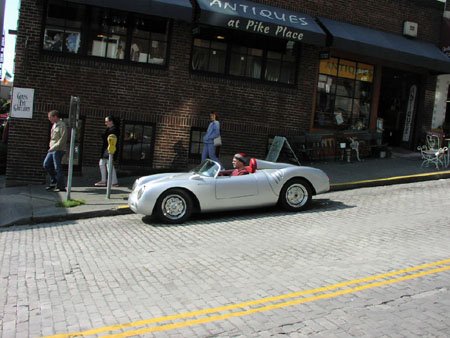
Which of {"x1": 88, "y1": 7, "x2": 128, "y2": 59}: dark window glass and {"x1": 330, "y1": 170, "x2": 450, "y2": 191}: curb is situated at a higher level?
{"x1": 88, "y1": 7, "x2": 128, "y2": 59}: dark window glass

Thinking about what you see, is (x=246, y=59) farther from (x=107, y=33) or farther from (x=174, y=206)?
(x=174, y=206)

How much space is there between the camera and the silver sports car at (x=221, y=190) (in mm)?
9016

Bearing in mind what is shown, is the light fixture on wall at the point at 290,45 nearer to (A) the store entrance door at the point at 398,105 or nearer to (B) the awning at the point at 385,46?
(B) the awning at the point at 385,46

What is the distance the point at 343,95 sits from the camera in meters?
16.4

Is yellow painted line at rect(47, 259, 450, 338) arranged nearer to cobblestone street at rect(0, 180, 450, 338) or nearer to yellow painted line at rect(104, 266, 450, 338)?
cobblestone street at rect(0, 180, 450, 338)

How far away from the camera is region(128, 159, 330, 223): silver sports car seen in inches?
355

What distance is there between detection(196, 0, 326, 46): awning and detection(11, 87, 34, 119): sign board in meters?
4.42

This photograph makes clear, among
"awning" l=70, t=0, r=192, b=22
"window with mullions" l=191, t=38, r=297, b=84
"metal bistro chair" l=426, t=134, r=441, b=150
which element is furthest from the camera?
"metal bistro chair" l=426, t=134, r=441, b=150

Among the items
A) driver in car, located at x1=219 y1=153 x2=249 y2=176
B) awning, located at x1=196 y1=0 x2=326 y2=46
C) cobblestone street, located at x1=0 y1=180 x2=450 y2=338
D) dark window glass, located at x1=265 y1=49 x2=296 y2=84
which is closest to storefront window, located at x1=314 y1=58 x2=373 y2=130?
dark window glass, located at x1=265 y1=49 x2=296 y2=84

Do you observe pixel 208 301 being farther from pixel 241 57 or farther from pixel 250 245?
pixel 241 57

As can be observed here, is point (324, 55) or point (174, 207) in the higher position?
point (324, 55)

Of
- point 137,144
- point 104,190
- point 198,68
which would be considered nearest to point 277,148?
point 198,68

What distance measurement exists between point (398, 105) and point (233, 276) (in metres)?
14.4

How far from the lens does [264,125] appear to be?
1473 cm
